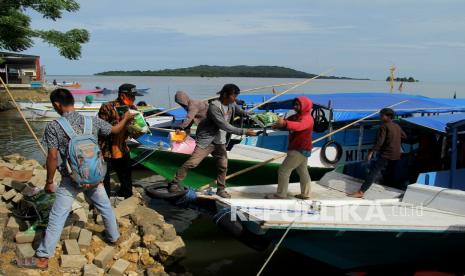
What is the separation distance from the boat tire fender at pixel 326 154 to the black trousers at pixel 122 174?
489cm

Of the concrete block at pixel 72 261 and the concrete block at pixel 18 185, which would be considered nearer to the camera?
the concrete block at pixel 72 261

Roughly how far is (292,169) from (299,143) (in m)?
0.39

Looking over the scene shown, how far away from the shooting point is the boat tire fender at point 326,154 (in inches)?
402

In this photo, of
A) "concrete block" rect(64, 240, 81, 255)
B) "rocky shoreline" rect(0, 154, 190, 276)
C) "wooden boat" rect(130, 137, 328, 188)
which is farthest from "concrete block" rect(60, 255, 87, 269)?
"wooden boat" rect(130, 137, 328, 188)

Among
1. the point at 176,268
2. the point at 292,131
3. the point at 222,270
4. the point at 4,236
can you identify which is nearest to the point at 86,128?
the point at 4,236

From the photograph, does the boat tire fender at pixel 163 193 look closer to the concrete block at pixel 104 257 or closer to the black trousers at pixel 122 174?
the black trousers at pixel 122 174

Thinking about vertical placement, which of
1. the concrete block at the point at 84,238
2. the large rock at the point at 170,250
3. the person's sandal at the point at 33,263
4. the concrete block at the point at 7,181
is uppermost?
the concrete block at the point at 7,181

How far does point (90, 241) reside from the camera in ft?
17.9

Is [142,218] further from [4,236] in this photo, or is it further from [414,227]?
[414,227]

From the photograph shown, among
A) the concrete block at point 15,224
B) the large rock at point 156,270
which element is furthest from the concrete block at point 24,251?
the large rock at point 156,270

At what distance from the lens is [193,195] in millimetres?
6281

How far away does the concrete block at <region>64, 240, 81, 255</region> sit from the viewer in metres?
5.11

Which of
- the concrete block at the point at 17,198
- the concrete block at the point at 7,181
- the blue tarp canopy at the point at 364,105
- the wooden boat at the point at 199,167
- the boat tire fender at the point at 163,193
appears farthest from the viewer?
the blue tarp canopy at the point at 364,105

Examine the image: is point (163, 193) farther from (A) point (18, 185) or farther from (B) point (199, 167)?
(B) point (199, 167)
